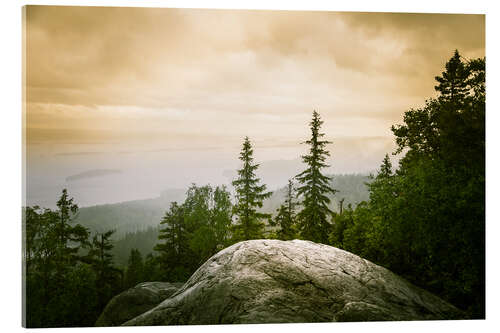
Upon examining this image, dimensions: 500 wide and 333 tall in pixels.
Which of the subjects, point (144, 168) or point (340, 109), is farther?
point (144, 168)

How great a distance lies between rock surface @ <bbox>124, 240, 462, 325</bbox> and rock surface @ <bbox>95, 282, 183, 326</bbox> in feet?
14.7

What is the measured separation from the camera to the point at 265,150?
640 inches

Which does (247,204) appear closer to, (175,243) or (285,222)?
(175,243)

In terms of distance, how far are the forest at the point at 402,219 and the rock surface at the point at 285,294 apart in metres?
2.36

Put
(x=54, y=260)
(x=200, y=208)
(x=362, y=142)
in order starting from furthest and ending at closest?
(x=200, y=208) < (x=362, y=142) < (x=54, y=260)

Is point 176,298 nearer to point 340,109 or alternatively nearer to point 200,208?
point 340,109

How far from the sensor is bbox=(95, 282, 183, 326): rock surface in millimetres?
12227

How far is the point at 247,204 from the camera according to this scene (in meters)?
21.5

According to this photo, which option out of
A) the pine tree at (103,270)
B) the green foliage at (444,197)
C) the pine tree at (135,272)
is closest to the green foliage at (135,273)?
the pine tree at (135,272)

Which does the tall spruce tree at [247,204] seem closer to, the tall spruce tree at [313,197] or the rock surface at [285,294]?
the tall spruce tree at [313,197]

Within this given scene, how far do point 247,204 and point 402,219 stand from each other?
10.6 meters

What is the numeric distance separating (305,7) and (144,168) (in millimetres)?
10690

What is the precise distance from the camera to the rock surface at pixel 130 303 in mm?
12227

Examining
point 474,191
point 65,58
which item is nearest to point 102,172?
point 65,58
